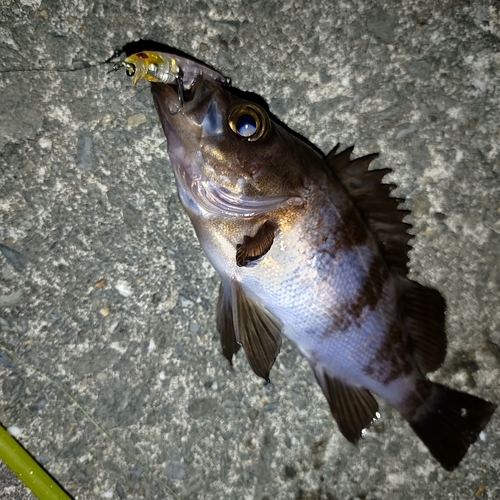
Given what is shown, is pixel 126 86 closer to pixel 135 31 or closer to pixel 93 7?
pixel 135 31

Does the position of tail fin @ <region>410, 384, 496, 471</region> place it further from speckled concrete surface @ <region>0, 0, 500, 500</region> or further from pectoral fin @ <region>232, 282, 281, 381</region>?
pectoral fin @ <region>232, 282, 281, 381</region>

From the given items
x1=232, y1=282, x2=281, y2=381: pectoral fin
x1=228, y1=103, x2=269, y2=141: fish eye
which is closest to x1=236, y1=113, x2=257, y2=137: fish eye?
x1=228, y1=103, x2=269, y2=141: fish eye

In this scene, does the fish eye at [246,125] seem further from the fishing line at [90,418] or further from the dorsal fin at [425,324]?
the fishing line at [90,418]

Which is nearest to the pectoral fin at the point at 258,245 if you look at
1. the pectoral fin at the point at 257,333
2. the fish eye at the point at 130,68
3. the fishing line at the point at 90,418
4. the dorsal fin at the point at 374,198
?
the pectoral fin at the point at 257,333

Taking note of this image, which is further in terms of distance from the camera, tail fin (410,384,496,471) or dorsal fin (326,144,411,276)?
tail fin (410,384,496,471)

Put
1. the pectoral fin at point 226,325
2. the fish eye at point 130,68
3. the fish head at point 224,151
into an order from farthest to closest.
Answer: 1. the pectoral fin at point 226,325
2. the fish eye at point 130,68
3. the fish head at point 224,151

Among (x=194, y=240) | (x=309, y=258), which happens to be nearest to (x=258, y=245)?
(x=309, y=258)

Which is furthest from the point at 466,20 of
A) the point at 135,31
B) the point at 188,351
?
the point at 188,351
